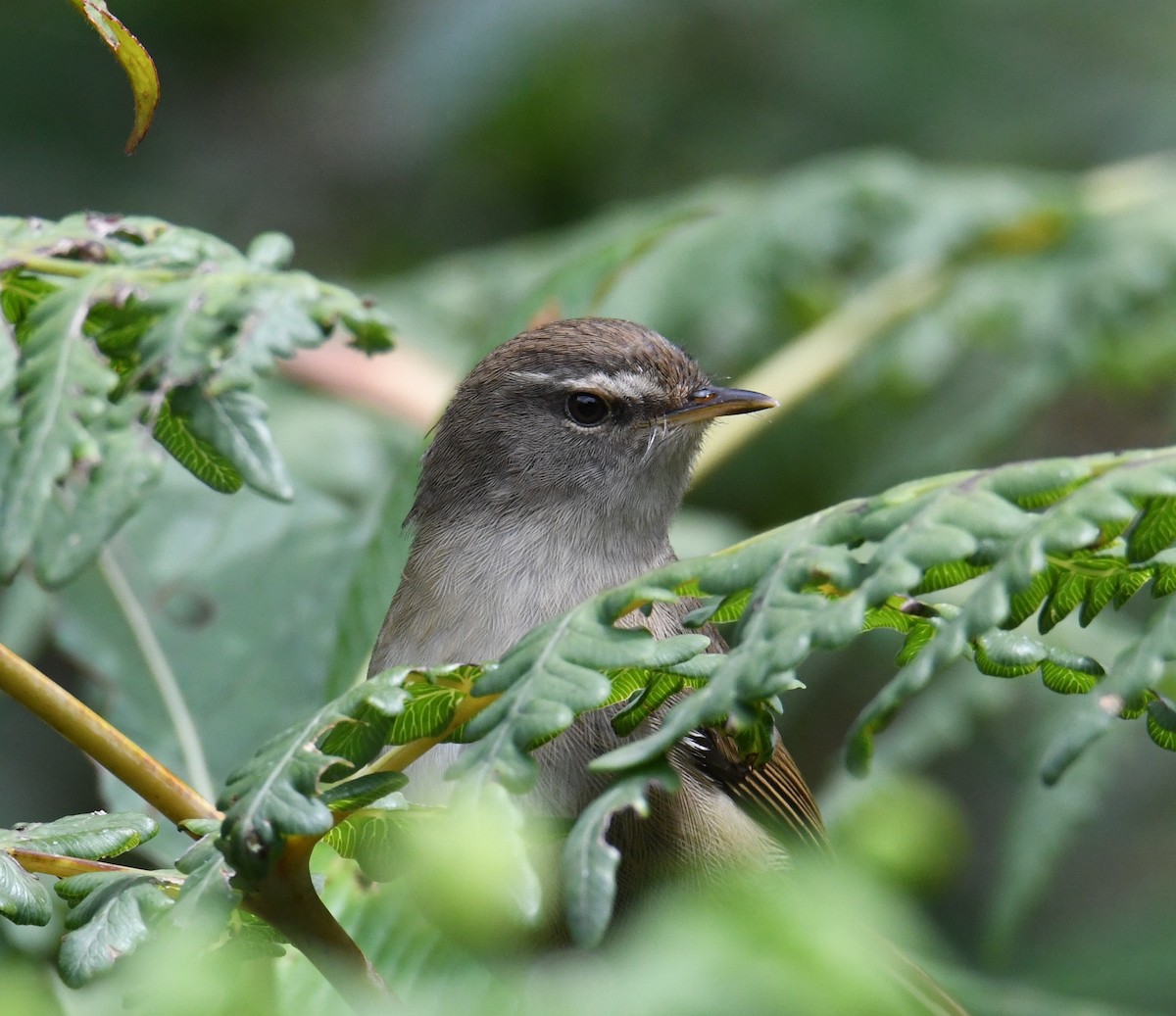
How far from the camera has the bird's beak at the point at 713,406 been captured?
3449 millimetres

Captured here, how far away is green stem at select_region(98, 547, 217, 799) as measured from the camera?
10.3 feet

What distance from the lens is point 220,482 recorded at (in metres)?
1.94

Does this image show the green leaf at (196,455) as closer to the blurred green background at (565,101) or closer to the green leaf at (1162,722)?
the green leaf at (1162,722)

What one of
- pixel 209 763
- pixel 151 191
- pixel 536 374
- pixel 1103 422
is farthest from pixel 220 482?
pixel 151 191

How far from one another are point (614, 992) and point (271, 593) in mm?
2950

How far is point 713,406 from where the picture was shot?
11.4ft

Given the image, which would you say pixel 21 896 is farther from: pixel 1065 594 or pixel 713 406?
pixel 713 406

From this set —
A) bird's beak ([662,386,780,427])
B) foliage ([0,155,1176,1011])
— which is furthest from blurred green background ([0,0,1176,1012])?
foliage ([0,155,1176,1011])

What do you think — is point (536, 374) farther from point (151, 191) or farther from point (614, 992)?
point (151, 191)

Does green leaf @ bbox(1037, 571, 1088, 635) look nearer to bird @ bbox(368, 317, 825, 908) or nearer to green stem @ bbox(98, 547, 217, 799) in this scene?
bird @ bbox(368, 317, 825, 908)

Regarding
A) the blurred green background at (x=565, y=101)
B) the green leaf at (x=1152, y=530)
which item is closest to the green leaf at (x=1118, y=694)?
the green leaf at (x=1152, y=530)

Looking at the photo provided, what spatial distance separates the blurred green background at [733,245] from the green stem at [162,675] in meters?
0.04

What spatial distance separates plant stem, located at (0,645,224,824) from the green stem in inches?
51.8

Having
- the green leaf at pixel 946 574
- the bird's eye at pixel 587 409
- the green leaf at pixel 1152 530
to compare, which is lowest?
the bird's eye at pixel 587 409
